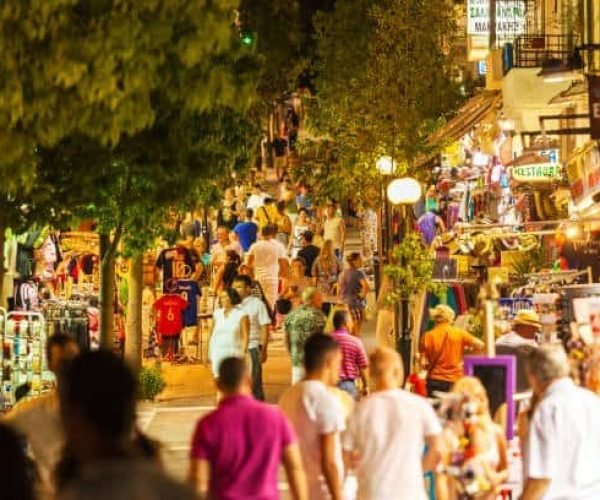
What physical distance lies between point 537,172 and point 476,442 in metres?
14.8

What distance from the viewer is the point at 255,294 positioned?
20.4 meters

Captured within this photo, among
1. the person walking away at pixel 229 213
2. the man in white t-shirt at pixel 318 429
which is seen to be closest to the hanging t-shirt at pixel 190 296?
the person walking away at pixel 229 213

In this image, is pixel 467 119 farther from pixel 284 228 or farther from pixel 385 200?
pixel 284 228

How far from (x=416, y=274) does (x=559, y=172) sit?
2.77 metres

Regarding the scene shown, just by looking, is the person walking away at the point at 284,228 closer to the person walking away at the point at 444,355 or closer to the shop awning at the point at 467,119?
the shop awning at the point at 467,119

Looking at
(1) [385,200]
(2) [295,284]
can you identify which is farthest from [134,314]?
(1) [385,200]

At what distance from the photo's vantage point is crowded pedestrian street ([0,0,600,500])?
8.68m

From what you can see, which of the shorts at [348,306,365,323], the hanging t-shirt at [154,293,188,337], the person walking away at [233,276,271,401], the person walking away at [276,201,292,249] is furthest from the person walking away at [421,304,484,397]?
the person walking away at [276,201,292,249]

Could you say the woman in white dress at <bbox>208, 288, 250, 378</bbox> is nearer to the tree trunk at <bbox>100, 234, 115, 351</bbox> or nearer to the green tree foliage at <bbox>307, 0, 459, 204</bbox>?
the tree trunk at <bbox>100, 234, 115, 351</bbox>

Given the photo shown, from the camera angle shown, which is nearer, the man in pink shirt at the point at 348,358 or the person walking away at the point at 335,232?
the man in pink shirt at the point at 348,358

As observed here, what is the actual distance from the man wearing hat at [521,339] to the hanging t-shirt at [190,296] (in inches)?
349

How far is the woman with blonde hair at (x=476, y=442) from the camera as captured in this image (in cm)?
964

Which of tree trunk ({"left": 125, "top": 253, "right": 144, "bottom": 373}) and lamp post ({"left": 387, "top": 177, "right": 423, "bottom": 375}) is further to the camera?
lamp post ({"left": 387, "top": 177, "right": 423, "bottom": 375})

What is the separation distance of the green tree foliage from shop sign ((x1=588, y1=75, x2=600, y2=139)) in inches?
349
